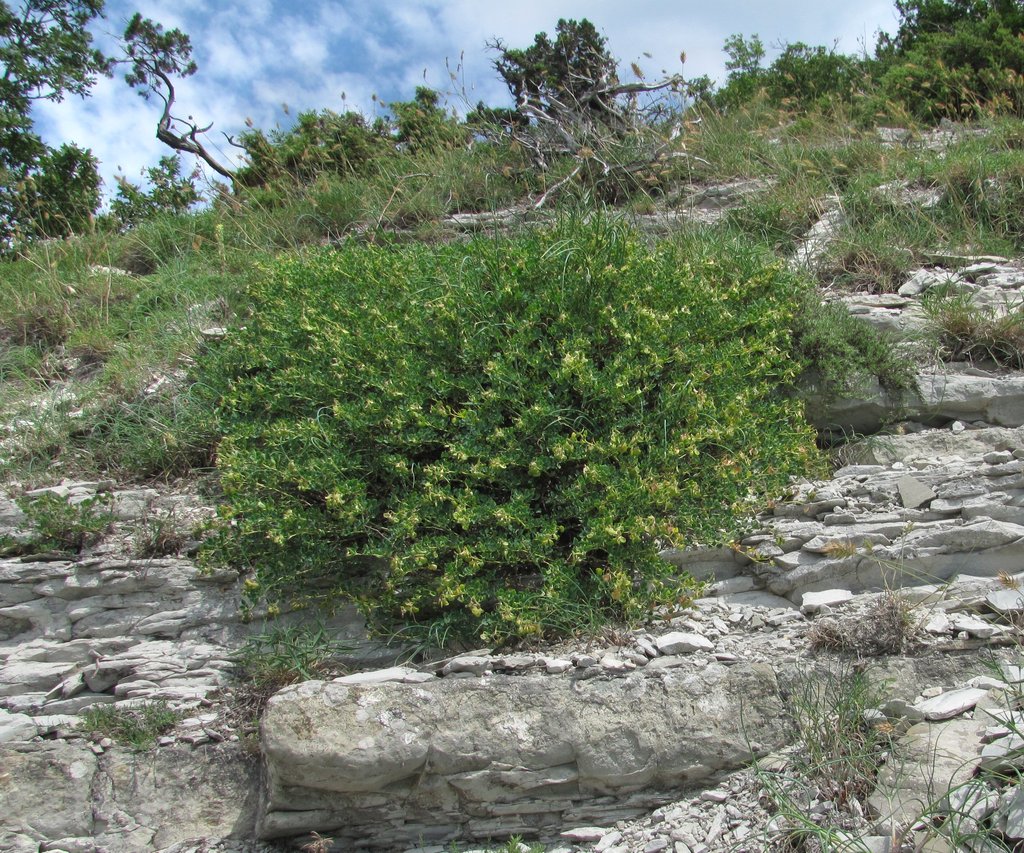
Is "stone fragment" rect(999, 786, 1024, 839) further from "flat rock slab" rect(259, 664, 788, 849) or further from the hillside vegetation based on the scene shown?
the hillside vegetation

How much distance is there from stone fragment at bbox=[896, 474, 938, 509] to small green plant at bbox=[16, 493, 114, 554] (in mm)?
4374

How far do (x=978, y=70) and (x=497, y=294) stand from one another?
8404 millimetres

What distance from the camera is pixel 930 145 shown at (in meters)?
9.11

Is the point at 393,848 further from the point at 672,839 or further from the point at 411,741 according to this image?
the point at 672,839

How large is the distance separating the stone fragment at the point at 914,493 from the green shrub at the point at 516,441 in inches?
20.8

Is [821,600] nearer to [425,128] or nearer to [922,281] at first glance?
[922,281]

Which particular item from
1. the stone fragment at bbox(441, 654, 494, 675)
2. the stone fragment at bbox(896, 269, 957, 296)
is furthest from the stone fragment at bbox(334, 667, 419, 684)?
the stone fragment at bbox(896, 269, 957, 296)

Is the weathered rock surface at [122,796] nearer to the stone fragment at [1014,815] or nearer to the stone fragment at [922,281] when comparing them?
the stone fragment at [1014,815]

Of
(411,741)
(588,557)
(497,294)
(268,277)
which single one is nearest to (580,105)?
(268,277)

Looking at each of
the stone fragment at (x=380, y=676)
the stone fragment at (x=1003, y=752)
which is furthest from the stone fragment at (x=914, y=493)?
the stone fragment at (x=380, y=676)

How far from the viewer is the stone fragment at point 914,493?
479cm

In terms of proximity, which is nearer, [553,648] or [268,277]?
[553,648]

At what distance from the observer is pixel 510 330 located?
4973 mm

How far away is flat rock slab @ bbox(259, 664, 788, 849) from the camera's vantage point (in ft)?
12.2
